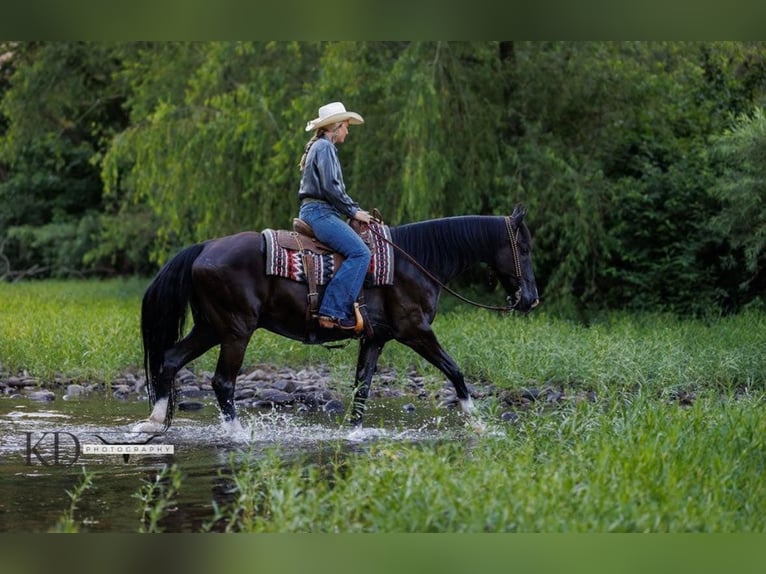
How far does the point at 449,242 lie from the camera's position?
28.3ft

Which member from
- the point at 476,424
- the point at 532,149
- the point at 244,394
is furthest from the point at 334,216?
the point at 532,149

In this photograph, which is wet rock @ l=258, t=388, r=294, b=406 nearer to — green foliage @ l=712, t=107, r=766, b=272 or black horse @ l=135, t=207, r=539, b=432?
black horse @ l=135, t=207, r=539, b=432

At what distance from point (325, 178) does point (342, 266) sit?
66 cm

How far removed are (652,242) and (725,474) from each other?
37.4 feet

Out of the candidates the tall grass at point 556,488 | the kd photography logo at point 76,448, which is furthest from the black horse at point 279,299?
the tall grass at point 556,488

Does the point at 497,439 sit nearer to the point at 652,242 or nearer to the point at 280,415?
the point at 280,415

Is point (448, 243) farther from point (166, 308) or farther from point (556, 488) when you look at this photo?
point (556, 488)

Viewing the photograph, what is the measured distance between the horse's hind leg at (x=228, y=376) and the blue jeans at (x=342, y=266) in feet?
2.26

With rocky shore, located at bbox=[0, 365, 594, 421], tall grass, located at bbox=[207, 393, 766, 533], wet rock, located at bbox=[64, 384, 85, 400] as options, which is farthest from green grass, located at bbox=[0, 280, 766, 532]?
wet rock, located at bbox=[64, 384, 85, 400]

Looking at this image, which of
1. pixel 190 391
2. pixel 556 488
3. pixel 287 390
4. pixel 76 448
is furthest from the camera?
pixel 190 391

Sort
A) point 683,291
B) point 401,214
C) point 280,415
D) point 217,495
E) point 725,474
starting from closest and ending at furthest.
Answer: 1. point 725,474
2. point 217,495
3. point 280,415
4. point 401,214
5. point 683,291

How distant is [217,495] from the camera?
245 inches

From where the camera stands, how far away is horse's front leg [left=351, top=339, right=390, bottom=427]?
26.9 feet

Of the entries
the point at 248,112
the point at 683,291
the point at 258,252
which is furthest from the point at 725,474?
the point at 248,112
